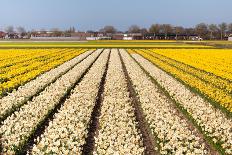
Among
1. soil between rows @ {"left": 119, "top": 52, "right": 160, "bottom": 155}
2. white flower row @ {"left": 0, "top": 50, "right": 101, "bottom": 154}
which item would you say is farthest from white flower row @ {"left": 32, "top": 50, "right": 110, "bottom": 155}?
soil between rows @ {"left": 119, "top": 52, "right": 160, "bottom": 155}

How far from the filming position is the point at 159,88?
22922mm

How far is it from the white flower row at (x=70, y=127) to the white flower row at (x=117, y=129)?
0.50 metres

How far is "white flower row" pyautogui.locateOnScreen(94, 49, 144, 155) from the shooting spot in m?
10.1

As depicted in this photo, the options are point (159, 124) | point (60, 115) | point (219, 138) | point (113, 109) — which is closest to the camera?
point (219, 138)

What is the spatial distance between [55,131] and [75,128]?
59cm

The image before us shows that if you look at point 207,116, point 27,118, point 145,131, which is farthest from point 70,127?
point 207,116

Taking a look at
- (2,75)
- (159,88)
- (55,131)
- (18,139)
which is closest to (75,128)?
(55,131)

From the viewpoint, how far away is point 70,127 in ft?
40.7

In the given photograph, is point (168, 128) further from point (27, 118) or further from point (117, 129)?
point (27, 118)

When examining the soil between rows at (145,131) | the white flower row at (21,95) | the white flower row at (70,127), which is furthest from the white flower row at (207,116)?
the white flower row at (21,95)

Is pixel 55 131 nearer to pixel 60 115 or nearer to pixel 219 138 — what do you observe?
pixel 60 115

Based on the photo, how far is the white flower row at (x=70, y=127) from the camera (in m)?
10.3

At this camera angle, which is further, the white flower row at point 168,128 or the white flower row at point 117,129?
the white flower row at point 168,128

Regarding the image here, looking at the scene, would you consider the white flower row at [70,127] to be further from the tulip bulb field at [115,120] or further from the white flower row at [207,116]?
→ the white flower row at [207,116]
